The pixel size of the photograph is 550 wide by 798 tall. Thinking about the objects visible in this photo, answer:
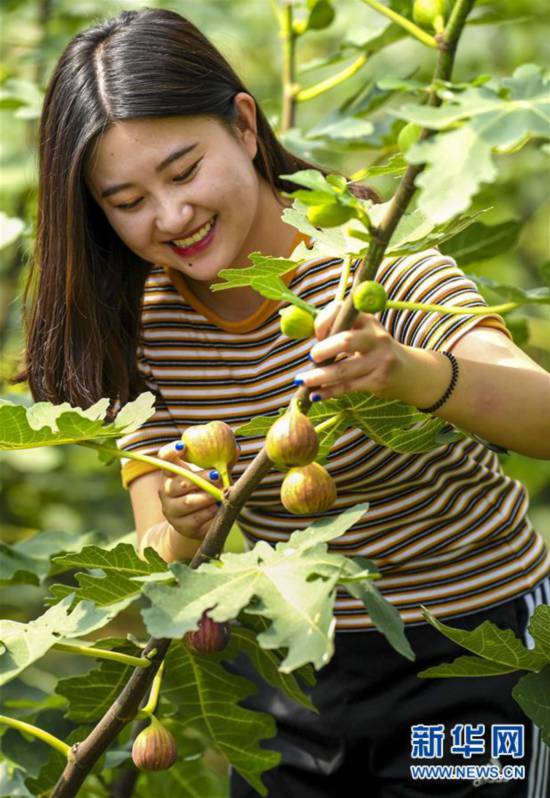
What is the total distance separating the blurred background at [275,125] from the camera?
235cm

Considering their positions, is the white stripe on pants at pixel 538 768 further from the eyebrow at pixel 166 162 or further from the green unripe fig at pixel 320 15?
the green unripe fig at pixel 320 15

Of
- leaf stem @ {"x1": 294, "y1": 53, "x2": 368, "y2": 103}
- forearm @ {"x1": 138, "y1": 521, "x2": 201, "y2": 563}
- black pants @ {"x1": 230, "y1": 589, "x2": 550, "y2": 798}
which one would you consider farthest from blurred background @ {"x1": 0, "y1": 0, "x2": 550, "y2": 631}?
black pants @ {"x1": 230, "y1": 589, "x2": 550, "y2": 798}

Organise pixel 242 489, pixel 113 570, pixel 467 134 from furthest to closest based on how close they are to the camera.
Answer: pixel 113 570, pixel 242 489, pixel 467 134

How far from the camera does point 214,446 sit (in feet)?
4.13

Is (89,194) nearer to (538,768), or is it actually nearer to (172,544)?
(172,544)

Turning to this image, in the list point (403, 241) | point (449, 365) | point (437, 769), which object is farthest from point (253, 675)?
point (403, 241)

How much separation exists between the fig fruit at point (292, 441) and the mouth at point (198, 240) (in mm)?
526

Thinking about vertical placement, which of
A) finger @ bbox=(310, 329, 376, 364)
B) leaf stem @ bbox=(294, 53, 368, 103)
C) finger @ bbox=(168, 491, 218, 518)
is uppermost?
finger @ bbox=(310, 329, 376, 364)

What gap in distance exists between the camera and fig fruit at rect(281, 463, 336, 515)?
1188mm

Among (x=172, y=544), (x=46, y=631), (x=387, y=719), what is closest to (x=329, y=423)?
(x=46, y=631)

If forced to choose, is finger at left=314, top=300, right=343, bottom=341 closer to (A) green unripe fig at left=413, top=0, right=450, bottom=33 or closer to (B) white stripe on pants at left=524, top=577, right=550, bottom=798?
(A) green unripe fig at left=413, top=0, right=450, bottom=33

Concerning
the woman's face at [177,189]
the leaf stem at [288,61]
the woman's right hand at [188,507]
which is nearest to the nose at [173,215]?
the woman's face at [177,189]

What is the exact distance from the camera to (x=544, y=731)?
1356mm

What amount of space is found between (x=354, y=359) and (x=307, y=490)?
12cm
